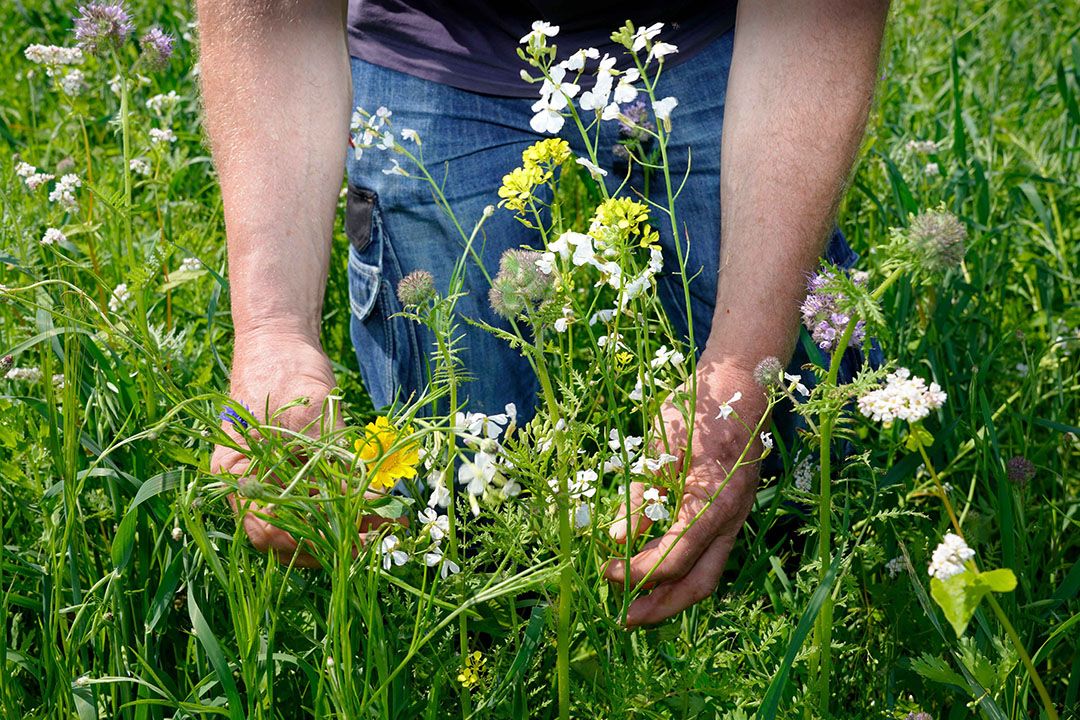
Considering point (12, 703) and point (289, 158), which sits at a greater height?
point (289, 158)

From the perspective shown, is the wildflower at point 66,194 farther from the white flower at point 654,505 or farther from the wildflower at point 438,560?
the white flower at point 654,505

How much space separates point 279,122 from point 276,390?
0.53m

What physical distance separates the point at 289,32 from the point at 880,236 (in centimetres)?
125

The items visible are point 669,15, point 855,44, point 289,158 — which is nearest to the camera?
point 855,44

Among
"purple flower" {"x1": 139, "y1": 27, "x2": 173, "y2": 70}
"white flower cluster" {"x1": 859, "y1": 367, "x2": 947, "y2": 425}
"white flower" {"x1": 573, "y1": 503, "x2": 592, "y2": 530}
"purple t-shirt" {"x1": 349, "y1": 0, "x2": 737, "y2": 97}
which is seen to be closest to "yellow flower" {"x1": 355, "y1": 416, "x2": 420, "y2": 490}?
"white flower" {"x1": 573, "y1": 503, "x2": 592, "y2": 530}

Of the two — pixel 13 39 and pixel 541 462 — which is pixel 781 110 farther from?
pixel 13 39

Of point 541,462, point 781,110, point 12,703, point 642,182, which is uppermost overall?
point 781,110

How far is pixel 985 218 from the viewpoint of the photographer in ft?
7.29

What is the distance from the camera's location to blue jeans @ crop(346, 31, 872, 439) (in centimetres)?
201

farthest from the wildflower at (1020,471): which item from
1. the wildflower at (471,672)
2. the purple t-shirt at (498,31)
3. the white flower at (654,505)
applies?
the purple t-shirt at (498,31)

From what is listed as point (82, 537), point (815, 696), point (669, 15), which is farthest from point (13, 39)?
point (815, 696)

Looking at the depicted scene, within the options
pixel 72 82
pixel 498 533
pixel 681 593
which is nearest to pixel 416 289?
pixel 498 533

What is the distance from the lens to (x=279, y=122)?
1769mm

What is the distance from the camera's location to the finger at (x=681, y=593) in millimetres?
1372
